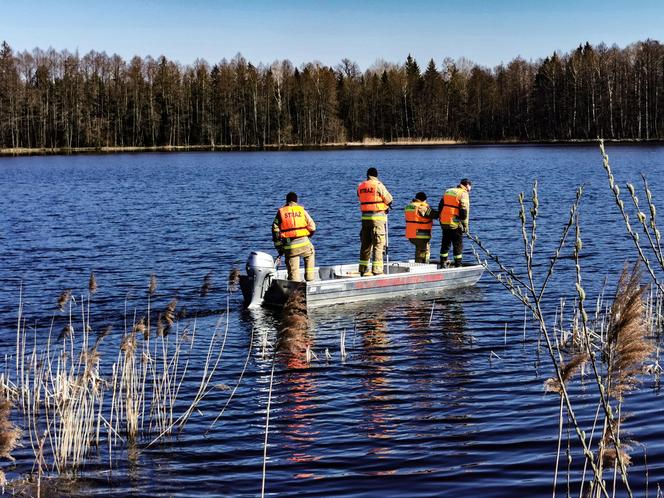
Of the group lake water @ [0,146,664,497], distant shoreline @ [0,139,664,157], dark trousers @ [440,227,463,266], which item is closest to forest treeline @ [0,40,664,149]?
distant shoreline @ [0,139,664,157]

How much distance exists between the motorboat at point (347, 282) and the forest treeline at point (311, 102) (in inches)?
3459

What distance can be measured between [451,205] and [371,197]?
2.04 metres

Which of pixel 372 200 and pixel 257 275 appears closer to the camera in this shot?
pixel 257 275

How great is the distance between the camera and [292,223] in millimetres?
16531

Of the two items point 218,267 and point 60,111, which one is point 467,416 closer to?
point 218,267

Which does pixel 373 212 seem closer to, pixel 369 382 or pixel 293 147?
pixel 369 382

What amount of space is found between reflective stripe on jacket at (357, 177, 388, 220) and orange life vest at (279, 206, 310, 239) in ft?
5.28

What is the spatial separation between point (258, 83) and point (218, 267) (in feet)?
307

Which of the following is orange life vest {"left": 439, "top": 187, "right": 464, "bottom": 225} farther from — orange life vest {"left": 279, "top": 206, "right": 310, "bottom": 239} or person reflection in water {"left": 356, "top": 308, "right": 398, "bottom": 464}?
orange life vest {"left": 279, "top": 206, "right": 310, "bottom": 239}

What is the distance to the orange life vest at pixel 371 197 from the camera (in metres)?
17.7

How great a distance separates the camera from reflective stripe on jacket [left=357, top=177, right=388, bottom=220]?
17750mm

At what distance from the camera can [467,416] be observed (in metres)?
10.6

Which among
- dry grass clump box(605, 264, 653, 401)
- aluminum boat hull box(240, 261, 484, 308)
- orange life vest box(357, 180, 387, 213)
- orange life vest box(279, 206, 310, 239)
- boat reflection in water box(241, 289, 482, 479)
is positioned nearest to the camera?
dry grass clump box(605, 264, 653, 401)

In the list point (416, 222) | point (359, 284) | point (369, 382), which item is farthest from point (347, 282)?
point (369, 382)
